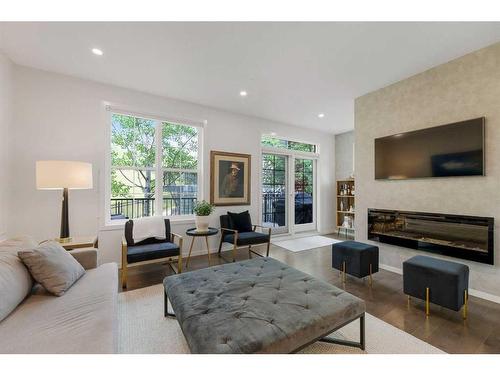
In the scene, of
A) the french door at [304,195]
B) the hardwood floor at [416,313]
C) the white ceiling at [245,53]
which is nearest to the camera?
the hardwood floor at [416,313]

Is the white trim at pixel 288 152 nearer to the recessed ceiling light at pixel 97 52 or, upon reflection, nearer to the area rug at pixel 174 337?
the recessed ceiling light at pixel 97 52

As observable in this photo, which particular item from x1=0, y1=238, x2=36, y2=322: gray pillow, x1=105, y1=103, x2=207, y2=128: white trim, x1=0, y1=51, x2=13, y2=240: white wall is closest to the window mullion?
x1=105, y1=103, x2=207, y2=128: white trim

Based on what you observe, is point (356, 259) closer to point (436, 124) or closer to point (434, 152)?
point (434, 152)

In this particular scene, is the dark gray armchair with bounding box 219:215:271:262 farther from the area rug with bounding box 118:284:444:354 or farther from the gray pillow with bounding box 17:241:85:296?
the gray pillow with bounding box 17:241:85:296

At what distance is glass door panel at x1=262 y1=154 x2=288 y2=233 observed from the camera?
5.42 m

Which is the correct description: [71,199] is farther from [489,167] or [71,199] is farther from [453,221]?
[489,167]

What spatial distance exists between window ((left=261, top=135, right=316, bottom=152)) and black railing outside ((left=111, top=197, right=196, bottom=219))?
7.31 feet

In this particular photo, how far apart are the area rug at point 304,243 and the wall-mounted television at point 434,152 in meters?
2.04

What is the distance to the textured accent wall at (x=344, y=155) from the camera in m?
5.99

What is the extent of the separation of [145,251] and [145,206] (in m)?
1.18

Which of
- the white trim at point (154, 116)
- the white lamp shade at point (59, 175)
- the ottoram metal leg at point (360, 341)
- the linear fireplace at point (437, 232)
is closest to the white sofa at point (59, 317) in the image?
the white lamp shade at point (59, 175)

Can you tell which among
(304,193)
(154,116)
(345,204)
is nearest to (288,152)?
(304,193)

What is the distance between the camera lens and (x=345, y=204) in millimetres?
5973

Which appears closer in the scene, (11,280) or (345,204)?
(11,280)
